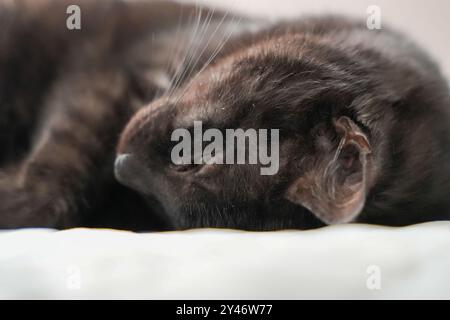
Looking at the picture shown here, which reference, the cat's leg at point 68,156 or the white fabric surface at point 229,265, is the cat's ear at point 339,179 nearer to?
the white fabric surface at point 229,265

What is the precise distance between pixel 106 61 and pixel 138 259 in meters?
0.57

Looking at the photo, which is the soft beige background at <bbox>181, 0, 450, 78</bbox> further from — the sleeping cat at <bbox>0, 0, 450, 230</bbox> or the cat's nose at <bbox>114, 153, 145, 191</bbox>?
the cat's nose at <bbox>114, 153, 145, 191</bbox>

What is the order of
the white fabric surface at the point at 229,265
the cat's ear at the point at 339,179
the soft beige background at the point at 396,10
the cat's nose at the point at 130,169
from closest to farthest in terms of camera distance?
the white fabric surface at the point at 229,265, the cat's ear at the point at 339,179, the cat's nose at the point at 130,169, the soft beige background at the point at 396,10

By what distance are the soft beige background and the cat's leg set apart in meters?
0.30

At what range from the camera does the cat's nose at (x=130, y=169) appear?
1.04 metres

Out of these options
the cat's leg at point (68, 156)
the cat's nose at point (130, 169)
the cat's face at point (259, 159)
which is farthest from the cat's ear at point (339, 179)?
the cat's leg at point (68, 156)

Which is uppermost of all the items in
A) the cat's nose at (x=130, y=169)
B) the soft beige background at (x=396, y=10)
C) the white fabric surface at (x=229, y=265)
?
the soft beige background at (x=396, y=10)

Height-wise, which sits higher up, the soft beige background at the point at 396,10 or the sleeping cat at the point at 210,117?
the soft beige background at the point at 396,10

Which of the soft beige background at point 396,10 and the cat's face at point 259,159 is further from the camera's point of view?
the soft beige background at point 396,10

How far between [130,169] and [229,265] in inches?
14.0

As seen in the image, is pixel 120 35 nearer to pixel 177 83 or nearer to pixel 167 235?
pixel 177 83

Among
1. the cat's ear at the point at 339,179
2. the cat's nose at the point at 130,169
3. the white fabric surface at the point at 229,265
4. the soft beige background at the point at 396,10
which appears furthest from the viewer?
the soft beige background at the point at 396,10

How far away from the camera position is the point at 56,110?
1191mm

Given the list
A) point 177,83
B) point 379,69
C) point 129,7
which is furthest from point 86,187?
point 379,69
